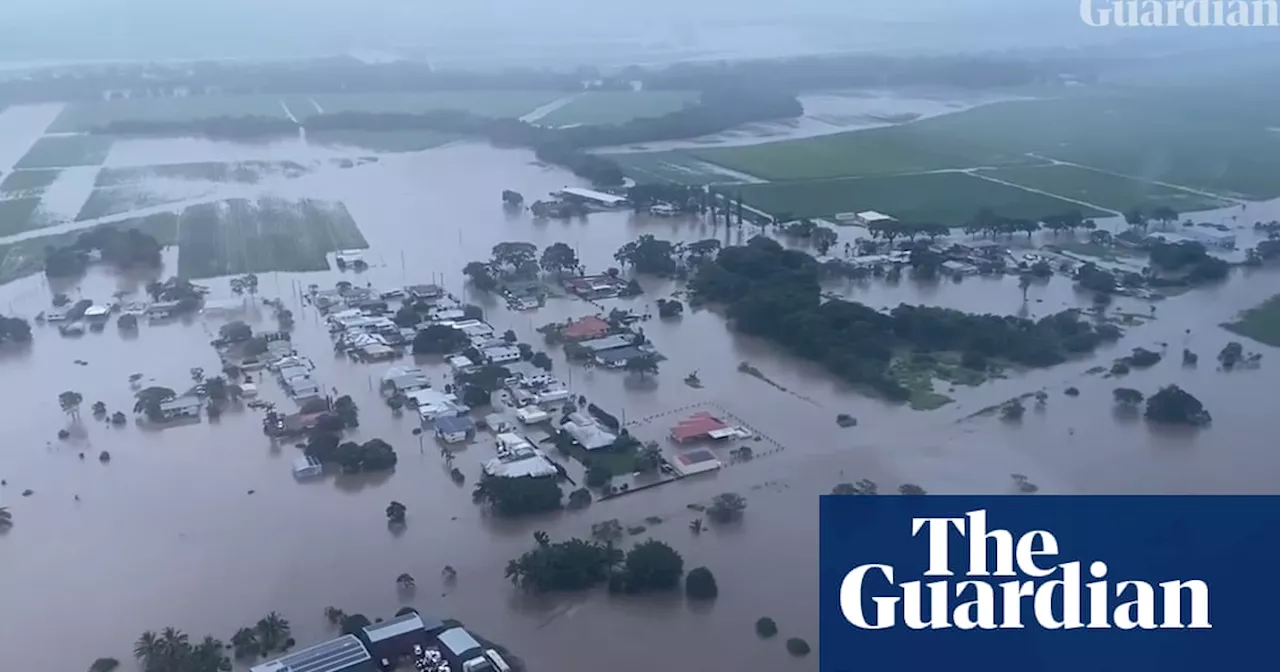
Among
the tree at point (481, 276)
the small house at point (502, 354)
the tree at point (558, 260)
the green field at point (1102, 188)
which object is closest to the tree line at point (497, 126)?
the green field at point (1102, 188)

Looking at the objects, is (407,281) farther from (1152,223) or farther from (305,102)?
(305,102)

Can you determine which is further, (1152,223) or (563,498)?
(1152,223)

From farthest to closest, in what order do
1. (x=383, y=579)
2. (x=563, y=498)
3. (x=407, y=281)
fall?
1. (x=407, y=281)
2. (x=563, y=498)
3. (x=383, y=579)

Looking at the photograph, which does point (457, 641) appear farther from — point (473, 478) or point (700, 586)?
point (473, 478)

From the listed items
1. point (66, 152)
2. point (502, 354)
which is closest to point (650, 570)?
point (502, 354)

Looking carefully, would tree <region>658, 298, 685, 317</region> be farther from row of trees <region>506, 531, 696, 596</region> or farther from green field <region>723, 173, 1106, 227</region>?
row of trees <region>506, 531, 696, 596</region>

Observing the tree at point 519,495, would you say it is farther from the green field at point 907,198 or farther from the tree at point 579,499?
the green field at point 907,198

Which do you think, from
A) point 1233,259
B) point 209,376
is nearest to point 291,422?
point 209,376
